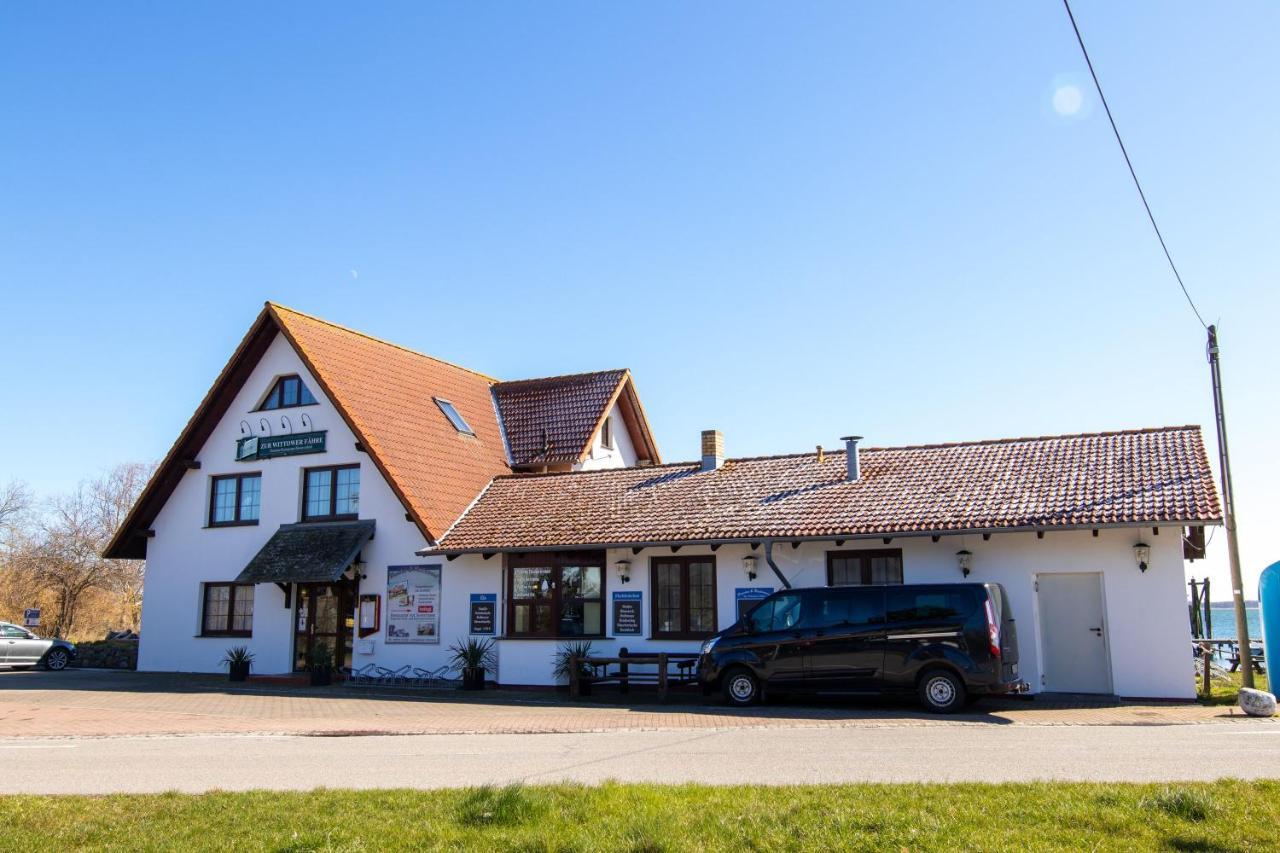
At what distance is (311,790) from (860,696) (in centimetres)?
964

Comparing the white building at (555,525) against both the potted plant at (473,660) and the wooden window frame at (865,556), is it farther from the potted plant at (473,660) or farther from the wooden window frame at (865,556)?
the potted plant at (473,660)

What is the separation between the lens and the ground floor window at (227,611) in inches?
1013

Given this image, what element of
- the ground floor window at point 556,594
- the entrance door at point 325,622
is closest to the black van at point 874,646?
the ground floor window at point 556,594

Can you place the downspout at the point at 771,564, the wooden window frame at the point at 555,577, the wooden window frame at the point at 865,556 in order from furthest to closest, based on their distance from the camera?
the wooden window frame at the point at 555,577 → the downspout at the point at 771,564 → the wooden window frame at the point at 865,556

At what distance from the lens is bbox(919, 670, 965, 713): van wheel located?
51.6 ft

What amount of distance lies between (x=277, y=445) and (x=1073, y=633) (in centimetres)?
1781

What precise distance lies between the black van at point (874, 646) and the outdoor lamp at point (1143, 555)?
2701 millimetres

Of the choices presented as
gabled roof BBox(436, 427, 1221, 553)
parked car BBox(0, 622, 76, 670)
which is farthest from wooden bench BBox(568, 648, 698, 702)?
parked car BBox(0, 622, 76, 670)

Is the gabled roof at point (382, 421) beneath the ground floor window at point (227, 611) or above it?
above

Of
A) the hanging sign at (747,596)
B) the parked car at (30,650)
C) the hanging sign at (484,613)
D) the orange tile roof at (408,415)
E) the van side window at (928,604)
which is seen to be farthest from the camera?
the parked car at (30,650)

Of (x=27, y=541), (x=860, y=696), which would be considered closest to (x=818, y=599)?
(x=860, y=696)

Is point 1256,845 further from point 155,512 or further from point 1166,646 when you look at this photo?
point 155,512

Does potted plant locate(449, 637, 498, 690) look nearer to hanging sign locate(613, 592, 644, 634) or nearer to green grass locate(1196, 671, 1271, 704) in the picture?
hanging sign locate(613, 592, 644, 634)

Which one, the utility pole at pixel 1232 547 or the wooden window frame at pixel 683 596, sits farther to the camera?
the wooden window frame at pixel 683 596
